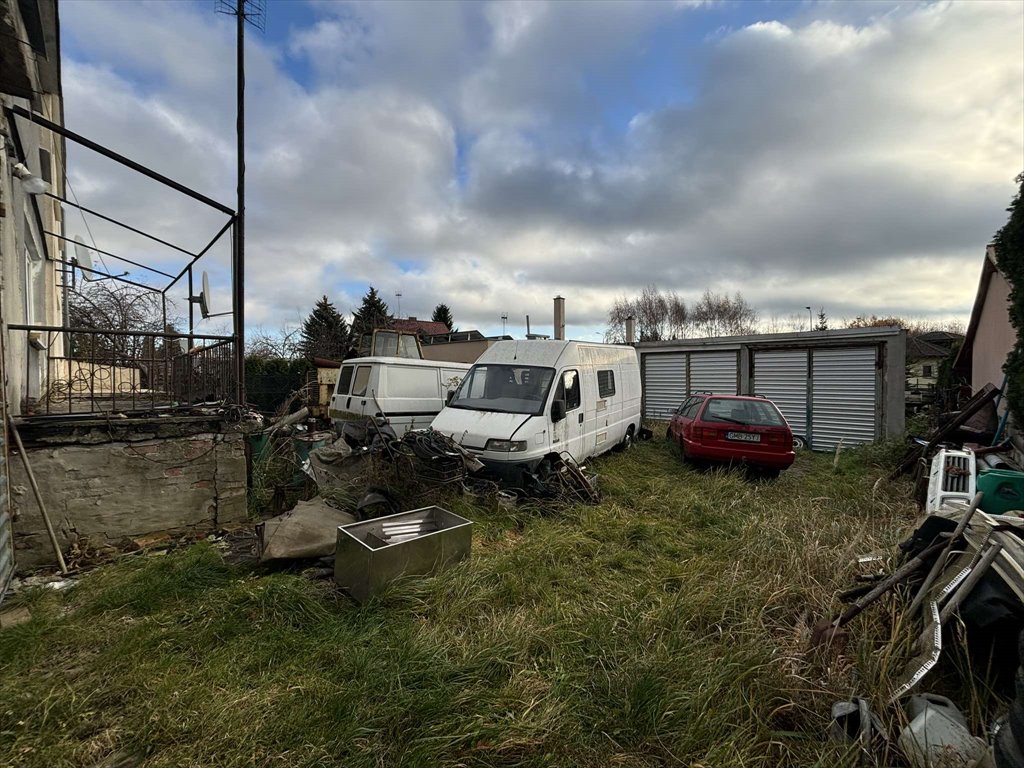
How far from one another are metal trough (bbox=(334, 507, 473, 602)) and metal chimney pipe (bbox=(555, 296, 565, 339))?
13.6m

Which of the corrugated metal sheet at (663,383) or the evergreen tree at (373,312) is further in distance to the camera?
the evergreen tree at (373,312)

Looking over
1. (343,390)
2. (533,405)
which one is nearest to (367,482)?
(533,405)

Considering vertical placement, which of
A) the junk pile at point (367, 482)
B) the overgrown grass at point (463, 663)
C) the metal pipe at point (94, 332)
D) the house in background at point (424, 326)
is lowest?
the overgrown grass at point (463, 663)

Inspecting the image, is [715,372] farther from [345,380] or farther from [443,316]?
[443,316]

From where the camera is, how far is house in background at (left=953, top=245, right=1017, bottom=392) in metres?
8.66

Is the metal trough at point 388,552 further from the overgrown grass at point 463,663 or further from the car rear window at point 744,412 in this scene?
the car rear window at point 744,412

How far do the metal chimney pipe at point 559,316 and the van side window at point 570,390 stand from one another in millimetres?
10055

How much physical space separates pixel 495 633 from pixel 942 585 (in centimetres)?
272

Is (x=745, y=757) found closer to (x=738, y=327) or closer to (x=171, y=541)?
(x=171, y=541)

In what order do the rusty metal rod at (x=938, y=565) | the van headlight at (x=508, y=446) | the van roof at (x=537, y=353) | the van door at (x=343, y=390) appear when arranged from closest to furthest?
the rusty metal rod at (x=938, y=565) < the van headlight at (x=508, y=446) < the van roof at (x=537, y=353) < the van door at (x=343, y=390)

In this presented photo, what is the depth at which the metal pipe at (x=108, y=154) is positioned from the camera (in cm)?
423

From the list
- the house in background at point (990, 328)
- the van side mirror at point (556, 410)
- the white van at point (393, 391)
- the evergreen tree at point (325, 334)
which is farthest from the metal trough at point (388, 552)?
the evergreen tree at point (325, 334)

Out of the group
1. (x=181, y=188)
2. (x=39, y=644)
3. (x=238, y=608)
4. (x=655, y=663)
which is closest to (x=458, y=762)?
(x=655, y=663)

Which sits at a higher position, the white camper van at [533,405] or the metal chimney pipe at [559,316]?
the metal chimney pipe at [559,316]
